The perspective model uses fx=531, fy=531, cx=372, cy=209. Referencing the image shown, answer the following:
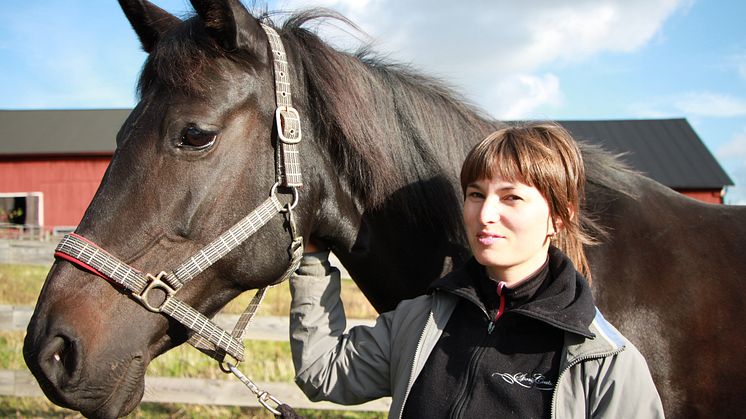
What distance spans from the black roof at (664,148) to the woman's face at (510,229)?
2000 cm

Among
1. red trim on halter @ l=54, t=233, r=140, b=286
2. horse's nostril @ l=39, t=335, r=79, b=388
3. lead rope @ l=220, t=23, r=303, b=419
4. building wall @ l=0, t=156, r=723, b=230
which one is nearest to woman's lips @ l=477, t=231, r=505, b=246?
lead rope @ l=220, t=23, r=303, b=419

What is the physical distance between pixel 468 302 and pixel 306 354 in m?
0.57

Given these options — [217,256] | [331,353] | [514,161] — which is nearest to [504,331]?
[514,161]

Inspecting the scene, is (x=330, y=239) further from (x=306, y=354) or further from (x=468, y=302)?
(x=468, y=302)

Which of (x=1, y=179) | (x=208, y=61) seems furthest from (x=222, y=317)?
(x=1, y=179)

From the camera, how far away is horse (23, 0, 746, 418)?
63.4 inches

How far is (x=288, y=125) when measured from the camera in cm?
181

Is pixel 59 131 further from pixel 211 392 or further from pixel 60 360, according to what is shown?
pixel 60 360

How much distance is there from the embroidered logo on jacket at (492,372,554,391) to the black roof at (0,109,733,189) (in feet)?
59.4

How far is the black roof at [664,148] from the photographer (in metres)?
20.5

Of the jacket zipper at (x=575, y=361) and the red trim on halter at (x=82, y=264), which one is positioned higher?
the red trim on halter at (x=82, y=264)

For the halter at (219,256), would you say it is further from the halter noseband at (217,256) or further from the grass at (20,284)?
the grass at (20,284)

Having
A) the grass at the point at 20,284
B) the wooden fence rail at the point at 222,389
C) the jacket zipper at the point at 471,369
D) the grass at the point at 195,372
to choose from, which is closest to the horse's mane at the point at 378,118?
the jacket zipper at the point at 471,369

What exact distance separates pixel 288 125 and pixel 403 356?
85cm
